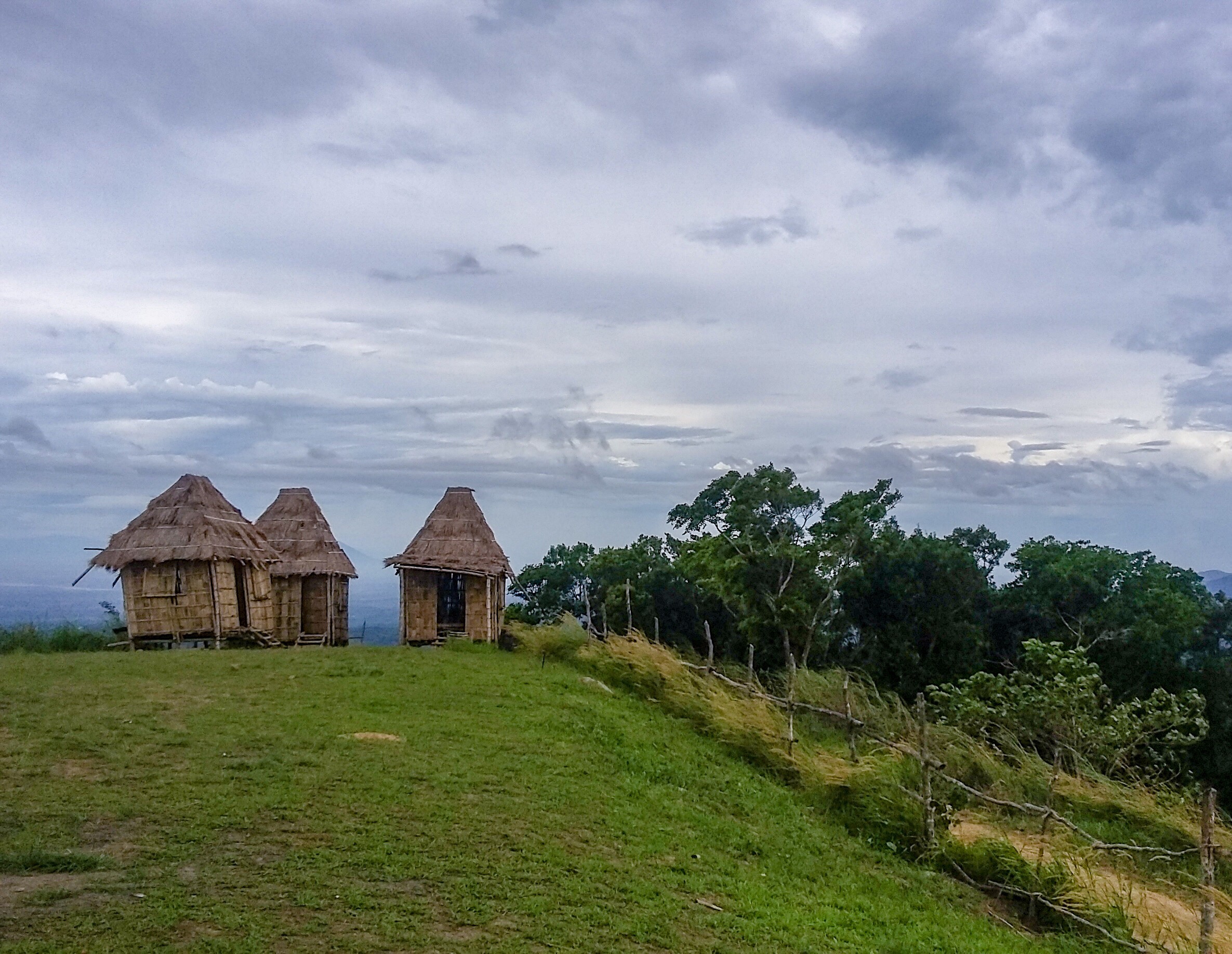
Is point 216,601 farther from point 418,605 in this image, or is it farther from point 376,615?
point 376,615

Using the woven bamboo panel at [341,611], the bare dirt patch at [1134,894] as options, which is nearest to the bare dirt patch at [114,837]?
the bare dirt patch at [1134,894]

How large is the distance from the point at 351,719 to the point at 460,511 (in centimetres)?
1261

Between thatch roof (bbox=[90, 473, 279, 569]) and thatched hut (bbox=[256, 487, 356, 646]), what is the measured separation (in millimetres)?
1739

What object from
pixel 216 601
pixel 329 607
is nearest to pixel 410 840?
pixel 216 601

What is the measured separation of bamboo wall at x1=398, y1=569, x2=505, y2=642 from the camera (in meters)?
21.7

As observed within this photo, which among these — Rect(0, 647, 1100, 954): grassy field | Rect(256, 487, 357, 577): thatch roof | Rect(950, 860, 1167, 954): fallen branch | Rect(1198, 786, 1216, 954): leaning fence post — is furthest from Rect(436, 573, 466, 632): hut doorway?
Rect(1198, 786, 1216, 954): leaning fence post

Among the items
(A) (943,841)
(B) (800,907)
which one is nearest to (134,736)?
(B) (800,907)

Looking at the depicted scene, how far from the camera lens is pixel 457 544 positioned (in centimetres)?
2200

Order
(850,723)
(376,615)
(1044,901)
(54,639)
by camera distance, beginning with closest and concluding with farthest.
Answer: (1044,901) < (850,723) < (54,639) < (376,615)

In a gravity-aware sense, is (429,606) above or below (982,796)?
above

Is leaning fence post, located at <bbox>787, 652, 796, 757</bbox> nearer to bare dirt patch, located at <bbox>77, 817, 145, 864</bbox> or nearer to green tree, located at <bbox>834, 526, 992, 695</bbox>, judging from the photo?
bare dirt patch, located at <bbox>77, 817, 145, 864</bbox>

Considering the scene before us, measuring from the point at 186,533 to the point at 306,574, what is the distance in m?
3.63

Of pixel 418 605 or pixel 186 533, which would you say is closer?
pixel 186 533

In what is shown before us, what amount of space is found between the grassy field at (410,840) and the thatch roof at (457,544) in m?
9.52
